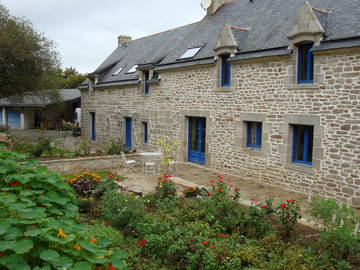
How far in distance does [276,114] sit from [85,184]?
6.12 meters

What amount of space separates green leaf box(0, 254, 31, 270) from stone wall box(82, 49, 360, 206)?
819cm

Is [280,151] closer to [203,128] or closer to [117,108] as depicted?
[203,128]

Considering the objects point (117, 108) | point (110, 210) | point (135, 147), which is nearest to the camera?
point (110, 210)

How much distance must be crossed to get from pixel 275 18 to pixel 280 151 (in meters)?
5.01

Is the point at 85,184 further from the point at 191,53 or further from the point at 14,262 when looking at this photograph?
the point at 191,53

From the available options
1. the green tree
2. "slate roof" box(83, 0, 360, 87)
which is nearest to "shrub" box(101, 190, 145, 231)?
"slate roof" box(83, 0, 360, 87)

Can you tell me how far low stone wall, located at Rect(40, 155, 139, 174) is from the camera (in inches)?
468

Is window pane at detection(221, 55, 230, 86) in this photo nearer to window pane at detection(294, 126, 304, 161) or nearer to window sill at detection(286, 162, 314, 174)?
window pane at detection(294, 126, 304, 161)

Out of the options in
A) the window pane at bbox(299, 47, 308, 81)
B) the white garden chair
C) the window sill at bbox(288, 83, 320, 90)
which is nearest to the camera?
the window sill at bbox(288, 83, 320, 90)

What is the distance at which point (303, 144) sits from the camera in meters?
10.2

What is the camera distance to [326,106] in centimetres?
920

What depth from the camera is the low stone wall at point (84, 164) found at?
11891mm

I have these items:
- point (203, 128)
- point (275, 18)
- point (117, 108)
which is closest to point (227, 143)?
point (203, 128)

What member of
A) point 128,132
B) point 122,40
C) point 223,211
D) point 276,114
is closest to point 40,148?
point 128,132
